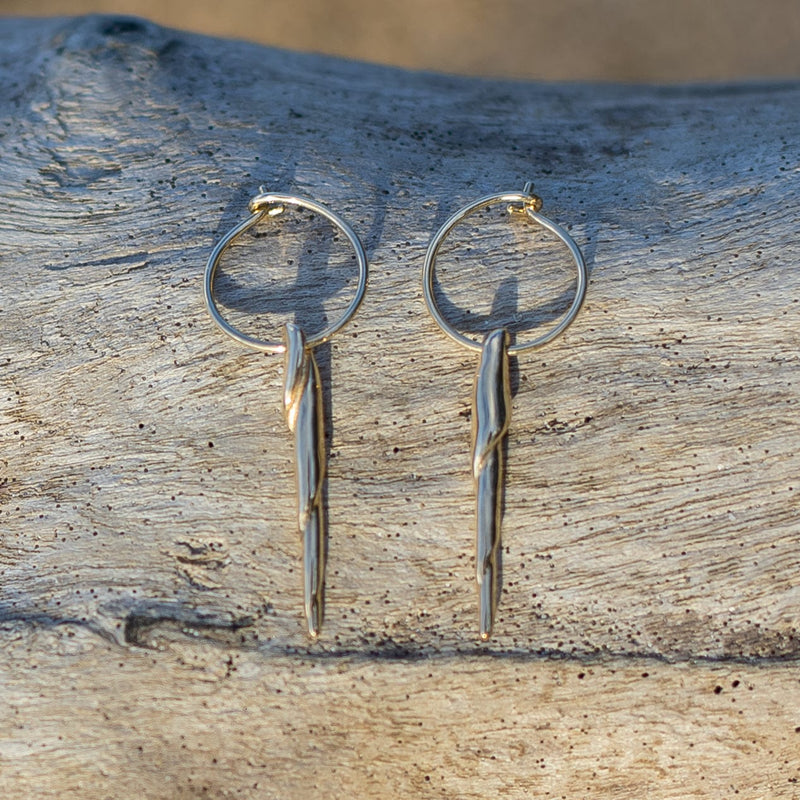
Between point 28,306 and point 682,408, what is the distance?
6.74 ft

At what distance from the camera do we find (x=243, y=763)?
2289mm

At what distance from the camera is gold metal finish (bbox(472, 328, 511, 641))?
91.5 inches

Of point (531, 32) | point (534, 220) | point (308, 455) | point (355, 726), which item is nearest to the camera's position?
point (355, 726)

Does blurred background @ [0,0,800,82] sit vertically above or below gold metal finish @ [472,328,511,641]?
above

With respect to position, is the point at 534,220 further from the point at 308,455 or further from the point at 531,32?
the point at 531,32

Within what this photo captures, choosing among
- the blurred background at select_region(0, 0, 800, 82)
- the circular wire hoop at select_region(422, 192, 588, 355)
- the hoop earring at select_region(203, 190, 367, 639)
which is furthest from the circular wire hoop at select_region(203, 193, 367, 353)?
the blurred background at select_region(0, 0, 800, 82)

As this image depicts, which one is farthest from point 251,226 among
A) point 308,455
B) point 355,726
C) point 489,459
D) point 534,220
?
point 355,726

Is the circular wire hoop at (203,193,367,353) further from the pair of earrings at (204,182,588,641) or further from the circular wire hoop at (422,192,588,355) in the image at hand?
the circular wire hoop at (422,192,588,355)

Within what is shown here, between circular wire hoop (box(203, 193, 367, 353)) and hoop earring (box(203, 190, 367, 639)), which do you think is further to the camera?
circular wire hoop (box(203, 193, 367, 353))

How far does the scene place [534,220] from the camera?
2.62m

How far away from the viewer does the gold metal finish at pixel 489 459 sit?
2324mm

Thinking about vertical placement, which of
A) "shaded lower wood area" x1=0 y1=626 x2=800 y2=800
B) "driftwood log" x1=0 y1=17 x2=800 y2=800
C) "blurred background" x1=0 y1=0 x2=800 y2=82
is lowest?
"shaded lower wood area" x1=0 y1=626 x2=800 y2=800

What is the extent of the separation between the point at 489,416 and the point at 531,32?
5.35 metres

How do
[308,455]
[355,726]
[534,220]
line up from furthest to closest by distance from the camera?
[534,220] < [308,455] < [355,726]
